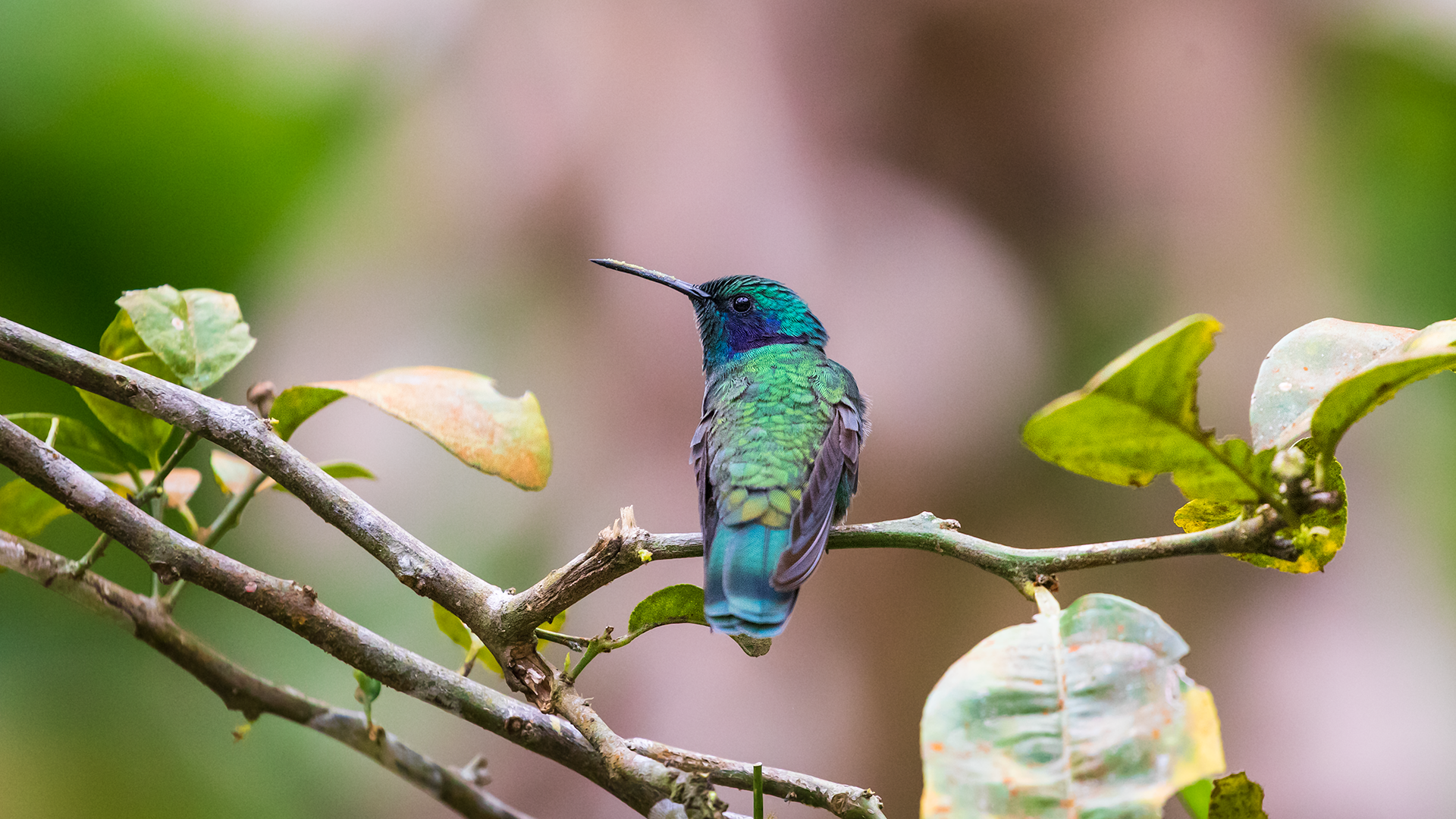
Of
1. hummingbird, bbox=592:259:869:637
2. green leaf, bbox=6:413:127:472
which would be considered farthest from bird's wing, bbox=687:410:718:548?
green leaf, bbox=6:413:127:472

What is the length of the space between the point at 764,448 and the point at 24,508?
67 cm

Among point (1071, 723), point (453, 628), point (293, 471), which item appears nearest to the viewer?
point (1071, 723)

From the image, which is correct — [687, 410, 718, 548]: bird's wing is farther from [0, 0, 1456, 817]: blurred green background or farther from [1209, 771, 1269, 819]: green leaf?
[0, 0, 1456, 817]: blurred green background

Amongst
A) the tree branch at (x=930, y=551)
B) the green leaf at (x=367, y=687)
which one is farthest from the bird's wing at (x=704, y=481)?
the green leaf at (x=367, y=687)

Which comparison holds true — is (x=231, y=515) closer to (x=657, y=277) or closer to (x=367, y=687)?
(x=367, y=687)

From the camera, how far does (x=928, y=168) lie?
8.42 ft

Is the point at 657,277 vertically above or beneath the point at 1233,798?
above

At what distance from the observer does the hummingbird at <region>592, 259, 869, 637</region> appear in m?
0.69

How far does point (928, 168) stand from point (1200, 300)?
849 mm

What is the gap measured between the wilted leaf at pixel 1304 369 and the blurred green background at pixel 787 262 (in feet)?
5.30

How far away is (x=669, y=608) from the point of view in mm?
618

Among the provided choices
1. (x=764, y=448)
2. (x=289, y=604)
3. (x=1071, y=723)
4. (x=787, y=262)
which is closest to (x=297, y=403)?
(x=289, y=604)

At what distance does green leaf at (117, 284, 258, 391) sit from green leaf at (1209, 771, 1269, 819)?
71cm

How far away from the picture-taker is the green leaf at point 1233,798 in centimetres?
51
